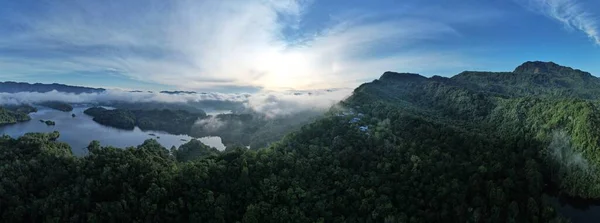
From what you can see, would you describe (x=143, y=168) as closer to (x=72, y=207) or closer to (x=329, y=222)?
(x=72, y=207)

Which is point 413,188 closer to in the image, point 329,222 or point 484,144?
point 329,222

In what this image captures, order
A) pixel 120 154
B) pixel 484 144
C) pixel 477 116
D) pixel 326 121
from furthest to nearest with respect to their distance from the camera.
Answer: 1. pixel 477 116
2. pixel 326 121
3. pixel 484 144
4. pixel 120 154

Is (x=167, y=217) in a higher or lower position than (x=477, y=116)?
lower

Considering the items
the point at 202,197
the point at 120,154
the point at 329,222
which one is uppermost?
the point at 120,154

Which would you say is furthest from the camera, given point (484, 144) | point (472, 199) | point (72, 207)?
point (484, 144)

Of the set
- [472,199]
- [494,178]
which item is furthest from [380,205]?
[494,178]

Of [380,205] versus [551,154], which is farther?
[551,154]
